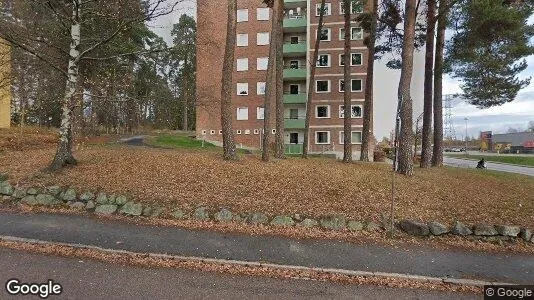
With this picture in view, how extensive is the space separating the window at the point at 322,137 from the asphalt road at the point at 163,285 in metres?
33.3

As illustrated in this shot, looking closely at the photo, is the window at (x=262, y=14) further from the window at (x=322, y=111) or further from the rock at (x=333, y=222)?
the rock at (x=333, y=222)

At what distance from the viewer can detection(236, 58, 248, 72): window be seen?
3859 centimetres

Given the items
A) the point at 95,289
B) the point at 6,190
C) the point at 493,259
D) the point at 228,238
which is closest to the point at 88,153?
the point at 6,190

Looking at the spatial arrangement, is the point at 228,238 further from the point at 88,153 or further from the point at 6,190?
the point at 88,153

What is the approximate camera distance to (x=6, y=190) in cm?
900

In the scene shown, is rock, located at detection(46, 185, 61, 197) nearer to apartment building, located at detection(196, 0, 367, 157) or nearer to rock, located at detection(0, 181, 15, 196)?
rock, located at detection(0, 181, 15, 196)

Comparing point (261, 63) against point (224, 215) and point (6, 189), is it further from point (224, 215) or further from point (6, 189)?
point (224, 215)

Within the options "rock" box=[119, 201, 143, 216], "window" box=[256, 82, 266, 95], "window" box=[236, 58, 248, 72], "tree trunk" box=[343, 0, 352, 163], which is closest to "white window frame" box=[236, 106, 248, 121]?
"window" box=[256, 82, 266, 95]

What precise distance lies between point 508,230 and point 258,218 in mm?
5604

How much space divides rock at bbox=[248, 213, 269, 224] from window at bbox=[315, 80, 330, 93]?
104 ft

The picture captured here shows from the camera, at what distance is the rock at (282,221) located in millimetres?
7793

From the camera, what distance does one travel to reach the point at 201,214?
26.3 ft

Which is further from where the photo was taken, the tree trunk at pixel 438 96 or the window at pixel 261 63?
the window at pixel 261 63

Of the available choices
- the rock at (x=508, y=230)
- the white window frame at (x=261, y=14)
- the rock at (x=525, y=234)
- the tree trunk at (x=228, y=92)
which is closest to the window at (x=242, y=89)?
the white window frame at (x=261, y=14)
